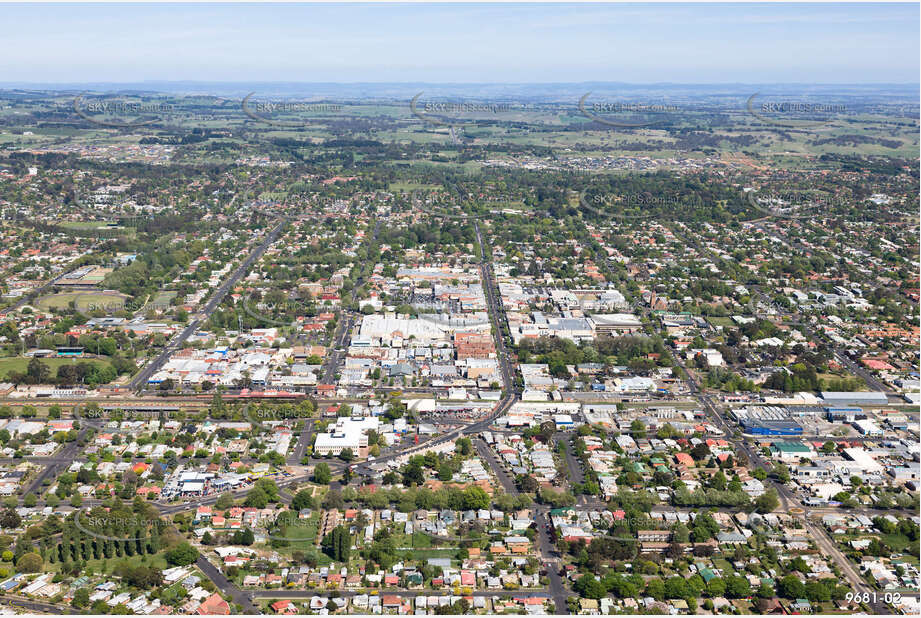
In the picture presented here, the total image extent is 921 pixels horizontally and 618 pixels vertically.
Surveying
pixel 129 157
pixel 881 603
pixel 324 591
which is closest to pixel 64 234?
pixel 129 157

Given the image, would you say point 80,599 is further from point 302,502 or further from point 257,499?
point 302,502

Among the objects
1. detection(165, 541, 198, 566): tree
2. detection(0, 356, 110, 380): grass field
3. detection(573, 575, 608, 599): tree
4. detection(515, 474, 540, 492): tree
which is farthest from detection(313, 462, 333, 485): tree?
detection(0, 356, 110, 380): grass field

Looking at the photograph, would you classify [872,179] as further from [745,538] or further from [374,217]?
[745,538]

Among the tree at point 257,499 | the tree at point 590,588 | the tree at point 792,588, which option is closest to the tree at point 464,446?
the tree at point 257,499

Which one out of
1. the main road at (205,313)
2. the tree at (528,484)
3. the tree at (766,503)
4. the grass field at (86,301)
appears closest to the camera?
the tree at (766,503)

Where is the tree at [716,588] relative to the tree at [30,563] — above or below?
below

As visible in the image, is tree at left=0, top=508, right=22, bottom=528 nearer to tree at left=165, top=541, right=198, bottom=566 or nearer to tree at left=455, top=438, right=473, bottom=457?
tree at left=165, top=541, right=198, bottom=566

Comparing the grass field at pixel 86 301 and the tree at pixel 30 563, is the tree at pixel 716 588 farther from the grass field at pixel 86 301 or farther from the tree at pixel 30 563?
→ the grass field at pixel 86 301
